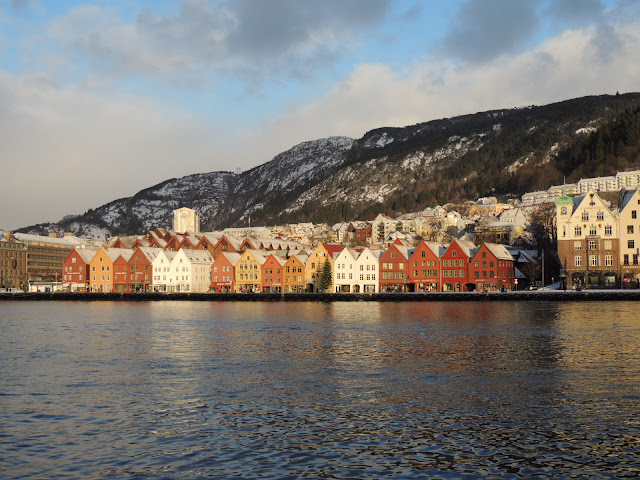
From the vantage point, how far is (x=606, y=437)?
1998 cm

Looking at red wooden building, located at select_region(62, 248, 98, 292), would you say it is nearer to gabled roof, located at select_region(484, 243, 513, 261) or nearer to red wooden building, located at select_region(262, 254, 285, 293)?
red wooden building, located at select_region(262, 254, 285, 293)

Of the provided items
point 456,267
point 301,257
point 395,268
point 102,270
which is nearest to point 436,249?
point 456,267

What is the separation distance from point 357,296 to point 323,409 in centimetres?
10152

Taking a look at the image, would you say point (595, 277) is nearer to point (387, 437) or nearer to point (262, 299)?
point (262, 299)

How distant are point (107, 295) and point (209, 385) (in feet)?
415

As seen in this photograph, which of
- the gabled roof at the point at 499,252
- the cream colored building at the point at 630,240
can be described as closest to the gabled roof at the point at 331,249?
the gabled roof at the point at 499,252

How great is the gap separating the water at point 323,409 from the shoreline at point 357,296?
61.7 m

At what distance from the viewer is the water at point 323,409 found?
17.7m

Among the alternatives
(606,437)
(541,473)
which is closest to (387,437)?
(541,473)

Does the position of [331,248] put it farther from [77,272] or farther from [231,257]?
[77,272]

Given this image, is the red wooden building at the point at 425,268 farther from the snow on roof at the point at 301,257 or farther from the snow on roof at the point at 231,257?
the snow on roof at the point at 231,257

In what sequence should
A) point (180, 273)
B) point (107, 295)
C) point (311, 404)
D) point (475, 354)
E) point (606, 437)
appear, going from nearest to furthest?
point (606, 437), point (311, 404), point (475, 354), point (107, 295), point (180, 273)

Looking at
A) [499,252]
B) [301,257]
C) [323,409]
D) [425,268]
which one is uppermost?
[301,257]

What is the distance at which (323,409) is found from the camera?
942 inches
